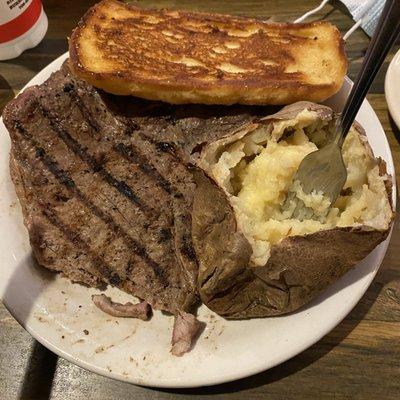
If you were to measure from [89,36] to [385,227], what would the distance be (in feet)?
3.45

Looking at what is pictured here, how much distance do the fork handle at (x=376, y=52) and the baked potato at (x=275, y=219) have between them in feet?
0.47

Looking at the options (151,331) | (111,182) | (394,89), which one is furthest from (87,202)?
(394,89)

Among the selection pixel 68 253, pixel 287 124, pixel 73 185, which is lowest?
pixel 68 253

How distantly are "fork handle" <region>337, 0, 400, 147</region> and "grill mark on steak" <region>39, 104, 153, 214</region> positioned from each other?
591mm

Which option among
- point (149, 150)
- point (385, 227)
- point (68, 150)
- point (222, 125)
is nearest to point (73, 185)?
point (68, 150)

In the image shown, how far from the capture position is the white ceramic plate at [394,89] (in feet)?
5.35

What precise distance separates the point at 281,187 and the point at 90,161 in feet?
1.83

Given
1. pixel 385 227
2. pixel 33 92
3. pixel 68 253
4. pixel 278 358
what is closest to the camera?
pixel 385 227

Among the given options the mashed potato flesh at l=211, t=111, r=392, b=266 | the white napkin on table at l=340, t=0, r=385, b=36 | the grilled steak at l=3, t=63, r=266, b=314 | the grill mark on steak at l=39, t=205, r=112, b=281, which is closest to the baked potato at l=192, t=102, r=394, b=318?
the mashed potato flesh at l=211, t=111, r=392, b=266

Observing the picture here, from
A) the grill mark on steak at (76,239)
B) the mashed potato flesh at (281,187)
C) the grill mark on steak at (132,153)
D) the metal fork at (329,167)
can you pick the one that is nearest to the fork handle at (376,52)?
the metal fork at (329,167)

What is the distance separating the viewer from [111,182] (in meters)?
1.40

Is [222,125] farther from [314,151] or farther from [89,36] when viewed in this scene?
[89,36]

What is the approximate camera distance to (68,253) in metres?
1.36

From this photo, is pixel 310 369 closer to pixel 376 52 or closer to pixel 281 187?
pixel 281 187
